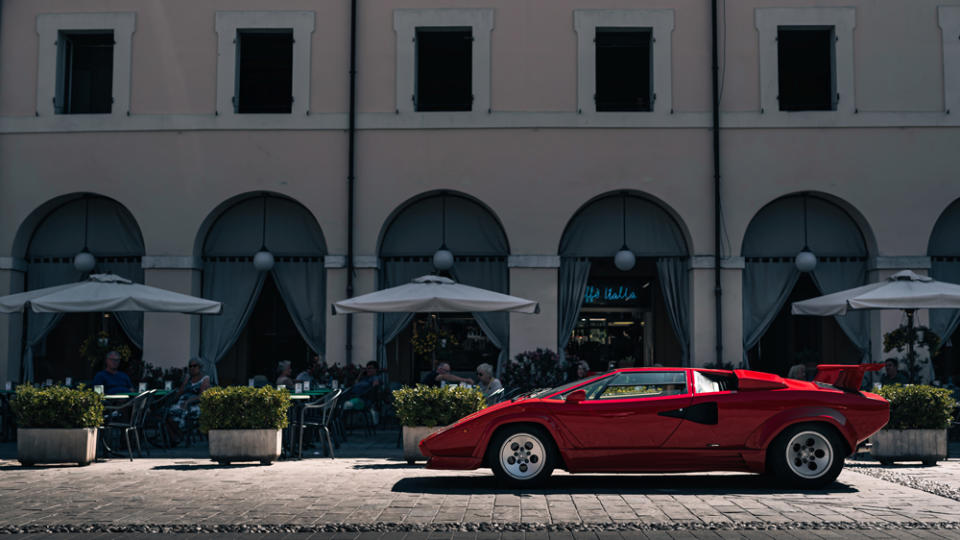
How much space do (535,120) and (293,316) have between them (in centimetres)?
596

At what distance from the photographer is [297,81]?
62.8 feet

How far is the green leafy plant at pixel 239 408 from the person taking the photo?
41.7 feet

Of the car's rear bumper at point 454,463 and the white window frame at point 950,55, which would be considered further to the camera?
the white window frame at point 950,55

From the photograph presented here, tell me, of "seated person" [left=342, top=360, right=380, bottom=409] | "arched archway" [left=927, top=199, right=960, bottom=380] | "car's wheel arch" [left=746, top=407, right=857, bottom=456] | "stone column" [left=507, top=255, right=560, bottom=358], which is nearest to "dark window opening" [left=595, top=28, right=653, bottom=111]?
"stone column" [left=507, top=255, right=560, bottom=358]

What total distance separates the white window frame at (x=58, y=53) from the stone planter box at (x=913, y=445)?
14.5 meters

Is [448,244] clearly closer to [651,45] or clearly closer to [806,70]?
[651,45]

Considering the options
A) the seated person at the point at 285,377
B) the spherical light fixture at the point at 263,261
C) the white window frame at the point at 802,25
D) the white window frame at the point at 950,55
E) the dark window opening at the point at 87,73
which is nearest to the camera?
the seated person at the point at 285,377

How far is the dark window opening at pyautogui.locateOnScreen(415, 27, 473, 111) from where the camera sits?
19.6 m

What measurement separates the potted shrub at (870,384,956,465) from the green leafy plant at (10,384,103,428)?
1019 cm

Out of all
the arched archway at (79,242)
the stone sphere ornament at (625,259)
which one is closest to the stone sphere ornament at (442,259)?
the stone sphere ornament at (625,259)

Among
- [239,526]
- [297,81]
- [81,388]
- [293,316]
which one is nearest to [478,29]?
[297,81]

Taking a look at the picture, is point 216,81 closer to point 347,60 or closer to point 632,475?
point 347,60

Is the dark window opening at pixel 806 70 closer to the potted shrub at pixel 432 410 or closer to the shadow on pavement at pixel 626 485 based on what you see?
the shadow on pavement at pixel 626 485

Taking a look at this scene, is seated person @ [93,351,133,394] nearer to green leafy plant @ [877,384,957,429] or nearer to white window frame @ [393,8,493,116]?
white window frame @ [393,8,493,116]
